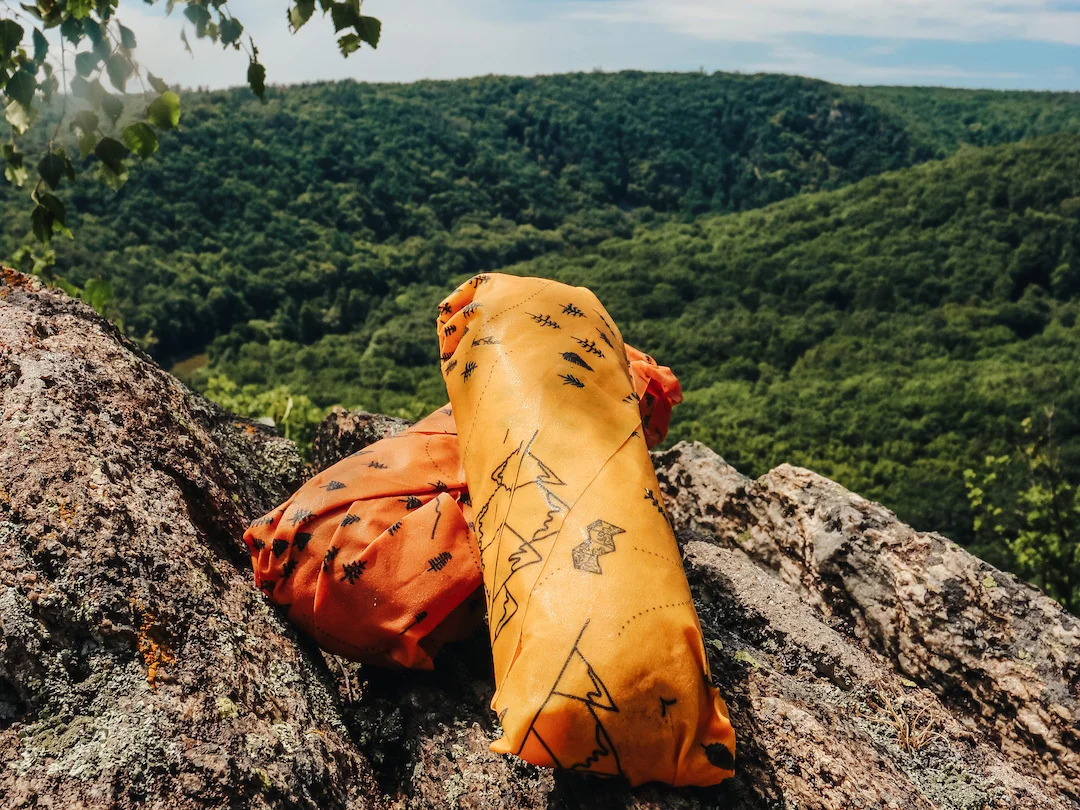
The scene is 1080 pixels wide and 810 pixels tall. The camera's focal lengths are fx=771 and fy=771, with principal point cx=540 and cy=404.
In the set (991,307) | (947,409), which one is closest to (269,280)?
(947,409)

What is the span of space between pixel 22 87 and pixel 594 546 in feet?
7.76

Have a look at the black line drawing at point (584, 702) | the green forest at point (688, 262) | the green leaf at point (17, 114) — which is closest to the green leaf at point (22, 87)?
the green leaf at point (17, 114)

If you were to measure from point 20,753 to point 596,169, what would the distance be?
423ft

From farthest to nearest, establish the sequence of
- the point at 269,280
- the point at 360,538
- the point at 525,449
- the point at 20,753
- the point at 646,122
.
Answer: the point at 646,122 < the point at 269,280 < the point at 360,538 < the point at 525,449 < the point at 20,753

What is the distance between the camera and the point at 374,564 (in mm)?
2270

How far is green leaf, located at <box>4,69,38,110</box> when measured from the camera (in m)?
2.50

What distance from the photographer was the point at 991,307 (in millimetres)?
65688

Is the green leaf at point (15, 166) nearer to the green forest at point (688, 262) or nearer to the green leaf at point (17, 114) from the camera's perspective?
the green leaf at point (17, 114)

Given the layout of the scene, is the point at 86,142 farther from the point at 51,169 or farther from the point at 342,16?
the point at 342,16

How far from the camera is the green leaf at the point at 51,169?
263 centimetres

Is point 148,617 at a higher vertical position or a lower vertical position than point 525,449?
lower

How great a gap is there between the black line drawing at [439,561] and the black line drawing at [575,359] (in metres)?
0.70

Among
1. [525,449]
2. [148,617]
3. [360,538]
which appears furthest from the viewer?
[360,538]

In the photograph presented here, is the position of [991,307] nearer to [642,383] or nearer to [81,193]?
[642,383]
